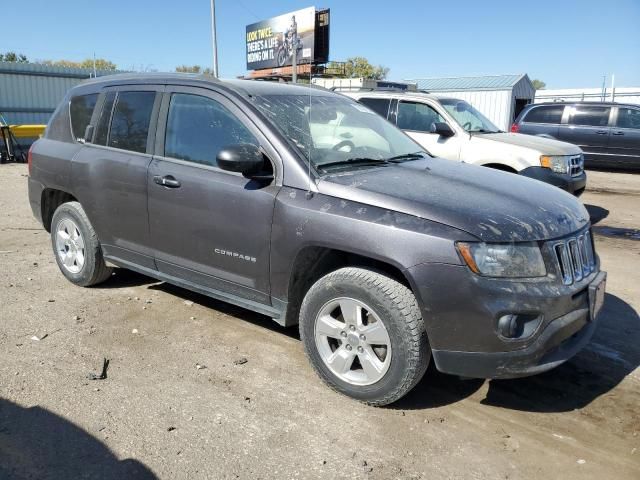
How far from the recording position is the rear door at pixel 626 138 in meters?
14.0

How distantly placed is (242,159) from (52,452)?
1.84m

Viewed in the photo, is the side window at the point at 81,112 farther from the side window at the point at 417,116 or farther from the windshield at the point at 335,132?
the side window at the point at 417,116

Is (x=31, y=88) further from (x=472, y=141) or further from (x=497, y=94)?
(x=497, y=94)

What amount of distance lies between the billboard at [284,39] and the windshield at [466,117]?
2136 centimetres

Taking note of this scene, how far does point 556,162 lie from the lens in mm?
7719

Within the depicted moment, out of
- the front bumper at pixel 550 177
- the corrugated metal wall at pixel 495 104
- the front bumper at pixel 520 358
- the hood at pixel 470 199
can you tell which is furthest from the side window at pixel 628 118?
the corrugated metal wall at pixel 495 104

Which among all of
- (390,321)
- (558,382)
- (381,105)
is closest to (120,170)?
(390,321)

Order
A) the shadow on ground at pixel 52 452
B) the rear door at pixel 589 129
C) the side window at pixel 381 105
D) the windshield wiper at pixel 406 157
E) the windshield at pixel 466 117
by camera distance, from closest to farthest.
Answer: the shadow on ground at pixel 52 452 → the windshield wiper at pixel 406 157 → the windshield at pixel 466 117 → the side window at pixel 381 105 → the rear door at pixel 589 129

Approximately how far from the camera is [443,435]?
292 cm

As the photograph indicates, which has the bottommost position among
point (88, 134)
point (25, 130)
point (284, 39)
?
point (25, 130)

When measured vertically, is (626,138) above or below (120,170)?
above

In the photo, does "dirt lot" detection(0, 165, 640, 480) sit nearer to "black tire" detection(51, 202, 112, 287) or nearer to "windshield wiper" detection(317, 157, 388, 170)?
"black tire" detection(51, 202, 112, 287)

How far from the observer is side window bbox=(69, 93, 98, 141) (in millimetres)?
4680

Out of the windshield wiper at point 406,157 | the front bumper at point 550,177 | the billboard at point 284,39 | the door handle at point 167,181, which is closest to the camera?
the door handle at point 167,181
